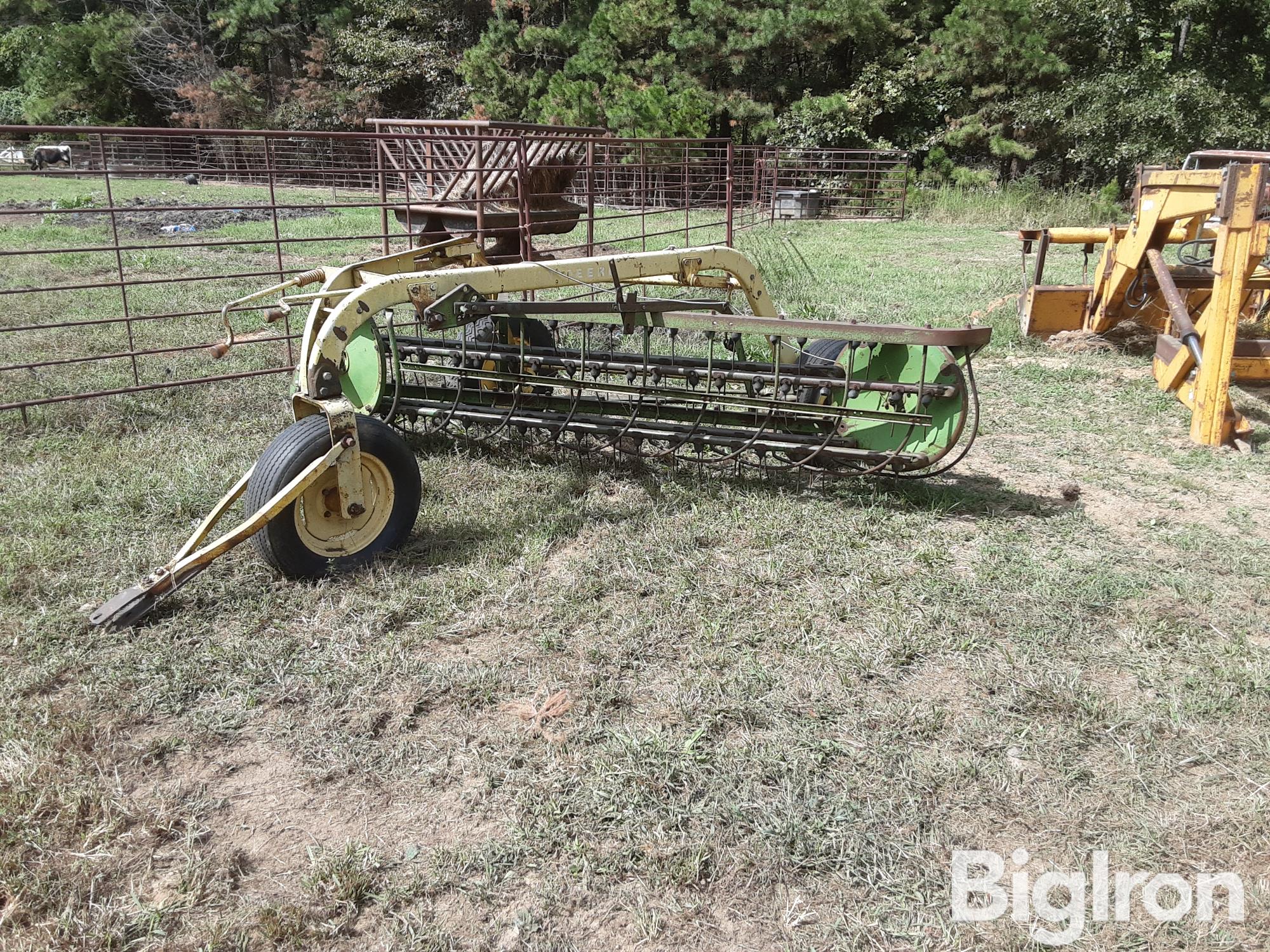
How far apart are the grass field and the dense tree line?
1658 centimetres

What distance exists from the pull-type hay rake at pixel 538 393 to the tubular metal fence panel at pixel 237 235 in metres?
0.94

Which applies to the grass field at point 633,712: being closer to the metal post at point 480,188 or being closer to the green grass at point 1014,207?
the metal post at point 480,188

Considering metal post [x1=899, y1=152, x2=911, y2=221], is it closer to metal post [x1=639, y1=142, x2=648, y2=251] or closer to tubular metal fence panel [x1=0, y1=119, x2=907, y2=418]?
tubular metal fence panel [x1=0, y1=119, x2=907, y2=418]

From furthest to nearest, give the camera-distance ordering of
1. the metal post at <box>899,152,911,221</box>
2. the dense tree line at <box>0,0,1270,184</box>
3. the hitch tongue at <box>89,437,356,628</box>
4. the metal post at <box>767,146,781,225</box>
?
the metal post at <box>899,152,911,221</box>
the dense tree line at <box>0,0,1270,184</box>
the metal post at <box>767,146,781,225</box>
the hitch tongue at <box>89,437,356,628</box>

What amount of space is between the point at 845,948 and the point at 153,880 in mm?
1701

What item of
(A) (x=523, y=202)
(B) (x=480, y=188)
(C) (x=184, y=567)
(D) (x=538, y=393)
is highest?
(B) (x=480, y=188)

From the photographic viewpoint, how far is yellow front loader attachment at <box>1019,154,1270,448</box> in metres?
5.62

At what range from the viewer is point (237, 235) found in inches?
570

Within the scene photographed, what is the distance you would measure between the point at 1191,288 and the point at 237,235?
1262 centimetres

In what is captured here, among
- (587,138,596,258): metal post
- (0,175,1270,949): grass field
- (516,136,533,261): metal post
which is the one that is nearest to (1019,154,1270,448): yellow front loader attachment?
(0,175,1270,949): grass field

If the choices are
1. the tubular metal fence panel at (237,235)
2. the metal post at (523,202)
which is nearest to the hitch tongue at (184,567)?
the tubular metal fence panel at (237,235)

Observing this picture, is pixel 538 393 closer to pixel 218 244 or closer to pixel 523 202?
pixel 218 244

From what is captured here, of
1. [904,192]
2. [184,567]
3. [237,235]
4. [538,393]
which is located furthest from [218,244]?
[904,192]

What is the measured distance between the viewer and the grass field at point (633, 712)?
237 centimetres
